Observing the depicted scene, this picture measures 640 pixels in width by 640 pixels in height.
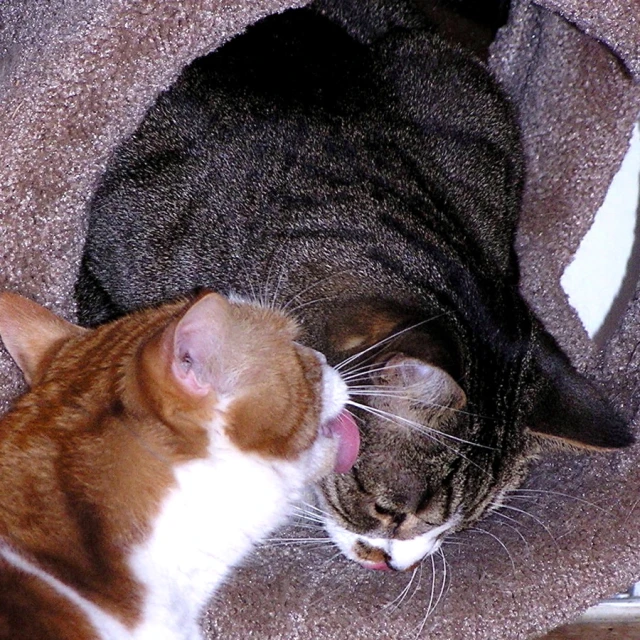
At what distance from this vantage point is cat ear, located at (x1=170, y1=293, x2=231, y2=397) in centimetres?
96

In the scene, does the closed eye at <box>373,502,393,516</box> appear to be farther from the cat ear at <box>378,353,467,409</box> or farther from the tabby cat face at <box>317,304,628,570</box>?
the cat ear at <box>378,353,467,409</box>

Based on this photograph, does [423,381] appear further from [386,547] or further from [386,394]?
[386,547]

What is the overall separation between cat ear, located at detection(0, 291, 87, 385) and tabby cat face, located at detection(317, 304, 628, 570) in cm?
40

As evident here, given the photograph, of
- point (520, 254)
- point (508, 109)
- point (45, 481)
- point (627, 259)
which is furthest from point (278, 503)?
point (627, 259)

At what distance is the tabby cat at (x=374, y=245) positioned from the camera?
1.31 metres

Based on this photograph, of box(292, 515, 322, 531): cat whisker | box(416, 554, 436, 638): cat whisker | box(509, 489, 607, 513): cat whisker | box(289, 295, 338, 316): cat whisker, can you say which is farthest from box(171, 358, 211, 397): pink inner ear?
box(509, 489, 607, 513): cat whisker

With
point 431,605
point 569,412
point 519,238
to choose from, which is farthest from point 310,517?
point 519,238

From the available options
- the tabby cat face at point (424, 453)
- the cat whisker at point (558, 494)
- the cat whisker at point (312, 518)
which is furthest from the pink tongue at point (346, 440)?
the cat whisker at point (558, 494)

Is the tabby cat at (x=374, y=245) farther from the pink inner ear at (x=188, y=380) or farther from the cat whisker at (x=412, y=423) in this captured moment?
the pink inner ear at (x=188, y=380)

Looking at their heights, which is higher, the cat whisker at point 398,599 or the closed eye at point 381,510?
the closed eye at point 381,510

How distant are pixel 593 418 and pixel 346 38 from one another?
0.92 meters

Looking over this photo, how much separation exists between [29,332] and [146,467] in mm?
285

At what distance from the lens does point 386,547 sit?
1430mm

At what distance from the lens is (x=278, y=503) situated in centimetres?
118
